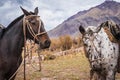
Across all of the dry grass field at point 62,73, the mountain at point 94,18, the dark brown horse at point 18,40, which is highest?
the mountain at point 94,18

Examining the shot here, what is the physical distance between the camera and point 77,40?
1070 inches

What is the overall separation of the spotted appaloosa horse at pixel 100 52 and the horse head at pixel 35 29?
3.76 feet

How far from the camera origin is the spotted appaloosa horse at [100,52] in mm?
7828

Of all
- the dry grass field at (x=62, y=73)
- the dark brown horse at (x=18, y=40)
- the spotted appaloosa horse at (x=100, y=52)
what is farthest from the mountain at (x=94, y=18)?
the dark brown horse at (x=18, y=40)

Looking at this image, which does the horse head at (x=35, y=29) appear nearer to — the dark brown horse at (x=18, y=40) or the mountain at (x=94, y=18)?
the dark brown horse at (x=18, y=40)

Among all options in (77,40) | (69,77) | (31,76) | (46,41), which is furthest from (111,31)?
(77,40)

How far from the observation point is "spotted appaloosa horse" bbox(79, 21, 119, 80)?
25.7 ft

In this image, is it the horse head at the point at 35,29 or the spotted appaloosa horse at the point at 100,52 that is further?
the spotted appaloosa horse at the point at 100,52

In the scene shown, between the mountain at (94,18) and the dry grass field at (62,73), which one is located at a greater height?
the mountain at (94,18)

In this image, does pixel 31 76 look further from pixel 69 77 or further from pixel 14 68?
pixel 14 68

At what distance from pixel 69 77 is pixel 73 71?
4.45ft

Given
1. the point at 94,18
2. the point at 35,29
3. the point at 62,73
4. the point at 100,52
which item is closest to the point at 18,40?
the point at 35,29

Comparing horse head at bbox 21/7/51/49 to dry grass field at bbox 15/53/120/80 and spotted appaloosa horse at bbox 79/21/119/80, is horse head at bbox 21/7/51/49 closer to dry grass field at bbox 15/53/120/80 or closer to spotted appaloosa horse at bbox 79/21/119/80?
spotted appaloosa horse at bbox 79/21/119/80

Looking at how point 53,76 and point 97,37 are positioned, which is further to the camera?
point 53,76
